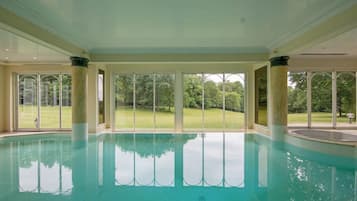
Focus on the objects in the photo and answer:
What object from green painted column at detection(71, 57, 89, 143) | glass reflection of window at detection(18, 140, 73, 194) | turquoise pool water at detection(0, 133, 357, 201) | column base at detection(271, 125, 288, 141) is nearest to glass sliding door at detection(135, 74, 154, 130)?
green painted column at detection(71, 57, 89, 143)

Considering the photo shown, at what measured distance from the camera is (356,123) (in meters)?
11.3

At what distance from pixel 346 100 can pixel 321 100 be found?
1.08m

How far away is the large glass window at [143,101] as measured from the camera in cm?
1198

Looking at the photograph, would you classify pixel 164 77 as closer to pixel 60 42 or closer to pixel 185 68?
pixel 185 68

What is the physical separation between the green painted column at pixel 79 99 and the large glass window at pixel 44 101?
2.91m

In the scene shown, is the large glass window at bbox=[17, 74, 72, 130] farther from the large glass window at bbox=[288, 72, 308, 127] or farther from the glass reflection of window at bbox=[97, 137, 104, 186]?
the large glass window at bbox=[288, 72, 308, 127]

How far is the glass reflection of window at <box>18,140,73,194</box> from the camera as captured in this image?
14.5 ft

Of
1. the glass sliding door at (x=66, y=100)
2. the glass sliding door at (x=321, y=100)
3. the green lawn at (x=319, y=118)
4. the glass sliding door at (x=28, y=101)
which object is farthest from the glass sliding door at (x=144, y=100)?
the glass sliding door at (x=321, y=100)

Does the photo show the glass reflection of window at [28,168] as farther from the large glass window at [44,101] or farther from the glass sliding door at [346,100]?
the glass sliding door at [346,100]

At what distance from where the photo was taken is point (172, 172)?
536cm

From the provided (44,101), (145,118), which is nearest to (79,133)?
(145,118)

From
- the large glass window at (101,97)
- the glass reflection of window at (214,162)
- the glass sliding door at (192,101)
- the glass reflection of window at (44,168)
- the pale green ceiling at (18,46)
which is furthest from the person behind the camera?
the glass sliding door at (192,101)

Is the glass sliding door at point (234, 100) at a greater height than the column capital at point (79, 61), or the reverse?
the column capital at point (79, 61)

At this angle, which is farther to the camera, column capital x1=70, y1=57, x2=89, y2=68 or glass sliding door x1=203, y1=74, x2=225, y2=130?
glass sliding door x1=203, y1=74, x2=225, y2=130
